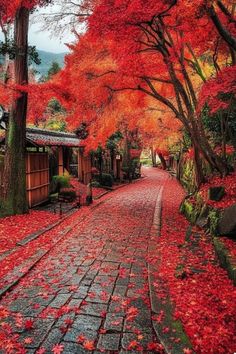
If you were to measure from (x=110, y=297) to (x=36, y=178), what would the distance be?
11364 mm

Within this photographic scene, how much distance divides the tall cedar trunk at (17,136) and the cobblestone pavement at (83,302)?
15.0ft

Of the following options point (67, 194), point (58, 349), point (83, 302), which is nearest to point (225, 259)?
point (83, 302)

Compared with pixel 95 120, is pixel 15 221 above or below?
below

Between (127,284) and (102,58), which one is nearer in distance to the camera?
(127,284)

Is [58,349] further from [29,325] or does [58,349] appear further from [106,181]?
[106,181]

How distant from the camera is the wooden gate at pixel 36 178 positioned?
15.1 m

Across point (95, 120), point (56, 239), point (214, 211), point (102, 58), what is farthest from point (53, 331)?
point (95, 120)

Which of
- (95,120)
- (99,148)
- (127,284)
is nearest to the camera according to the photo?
(127,284)

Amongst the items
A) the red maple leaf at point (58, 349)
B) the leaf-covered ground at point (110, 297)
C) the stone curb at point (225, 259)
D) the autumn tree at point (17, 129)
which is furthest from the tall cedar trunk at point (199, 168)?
the red maple leaf at point (58, 349)

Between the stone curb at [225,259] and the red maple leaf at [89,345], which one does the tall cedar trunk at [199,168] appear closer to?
the stone curb at [225,259]

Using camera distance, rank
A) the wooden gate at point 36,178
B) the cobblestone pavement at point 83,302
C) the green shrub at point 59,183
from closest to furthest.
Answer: the cobblestone pavement at point 83,302
the wooden gate at point 36,178
the green shrub at point 59,183

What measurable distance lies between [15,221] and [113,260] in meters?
5.79

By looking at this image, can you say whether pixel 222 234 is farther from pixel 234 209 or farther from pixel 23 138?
pixel 23 138

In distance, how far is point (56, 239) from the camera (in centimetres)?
977
